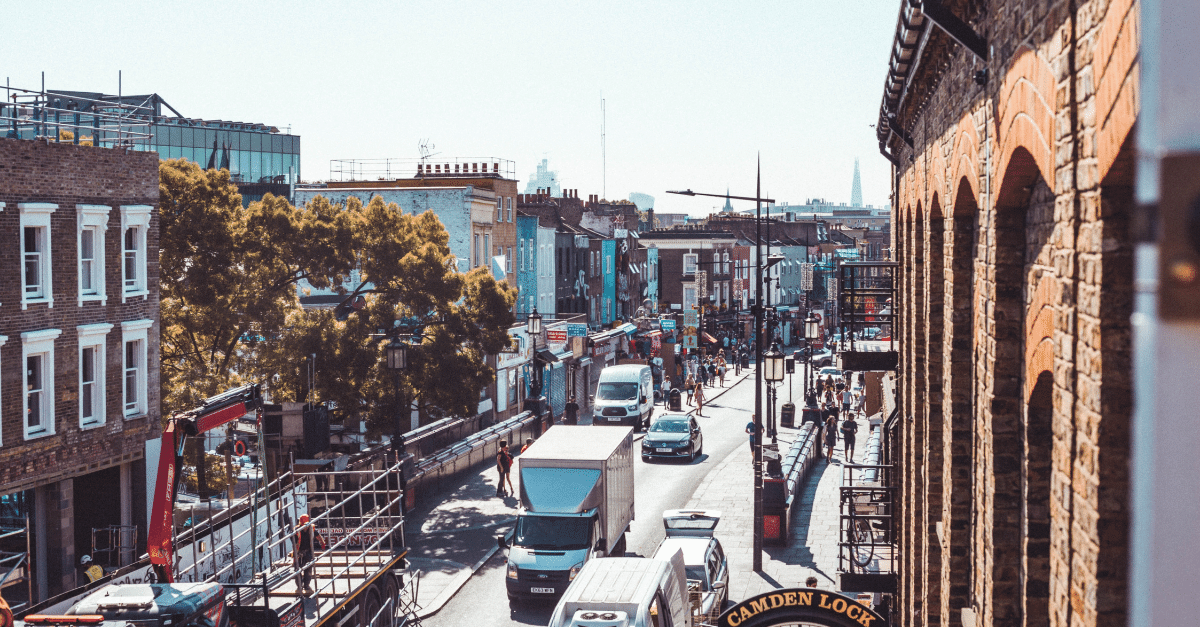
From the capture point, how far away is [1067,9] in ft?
14.0

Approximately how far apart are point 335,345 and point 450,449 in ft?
20.6

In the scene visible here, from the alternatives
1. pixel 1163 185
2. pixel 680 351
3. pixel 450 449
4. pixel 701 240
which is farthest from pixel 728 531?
pixel 701 240

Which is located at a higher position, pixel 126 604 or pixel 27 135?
pixel 27 135

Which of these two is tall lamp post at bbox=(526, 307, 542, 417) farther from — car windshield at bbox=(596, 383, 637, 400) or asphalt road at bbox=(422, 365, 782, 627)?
asphalt road at bbox=(422, 365, 782, 627)

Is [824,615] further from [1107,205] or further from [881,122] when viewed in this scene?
[1107,205]

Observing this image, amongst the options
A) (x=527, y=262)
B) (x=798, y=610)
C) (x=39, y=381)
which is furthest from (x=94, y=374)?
(x=527, y=262)

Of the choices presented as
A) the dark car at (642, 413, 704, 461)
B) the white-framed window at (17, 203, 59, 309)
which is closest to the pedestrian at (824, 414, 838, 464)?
the dark car at (642, 413, 704, 461)

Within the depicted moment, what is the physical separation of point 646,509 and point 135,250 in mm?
14826

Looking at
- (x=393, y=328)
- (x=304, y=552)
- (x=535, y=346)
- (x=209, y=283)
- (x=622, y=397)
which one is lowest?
(x=304, y=552)

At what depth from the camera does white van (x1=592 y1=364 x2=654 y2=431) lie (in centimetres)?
4491

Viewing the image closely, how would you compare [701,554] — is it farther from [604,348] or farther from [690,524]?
[604,348]

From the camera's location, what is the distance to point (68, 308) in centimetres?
2698

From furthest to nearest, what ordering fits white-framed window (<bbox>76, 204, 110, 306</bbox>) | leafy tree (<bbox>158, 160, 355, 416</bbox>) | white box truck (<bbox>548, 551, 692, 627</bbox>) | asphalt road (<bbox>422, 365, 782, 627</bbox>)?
leafy tree (<bbox>158, 160, 355, 416</bbox>) → white-framed window (<bbox>76, 204, 110, 306</bbox>) → asphalt road (<bbox>422, 365, 782, 627</bbox>) → white box truck (<bbox>548, 551, 692, 627</bbox>)

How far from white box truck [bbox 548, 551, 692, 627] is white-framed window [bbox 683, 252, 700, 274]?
74308mm
